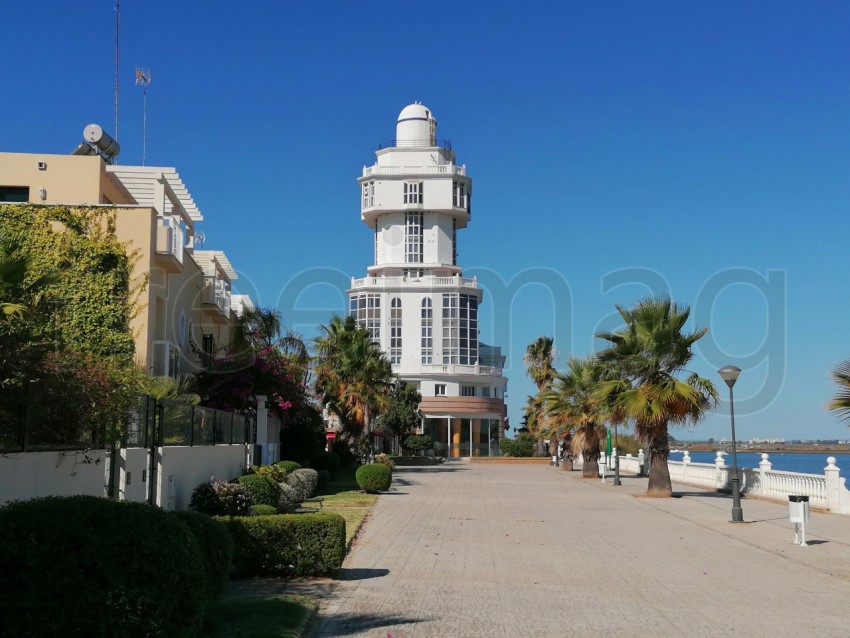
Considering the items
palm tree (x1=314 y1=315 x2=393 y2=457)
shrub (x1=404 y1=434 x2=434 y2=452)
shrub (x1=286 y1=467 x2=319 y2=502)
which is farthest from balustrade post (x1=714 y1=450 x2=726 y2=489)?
shrub (x1=404 y1=434 x2=434 y2=452)

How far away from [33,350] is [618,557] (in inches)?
396

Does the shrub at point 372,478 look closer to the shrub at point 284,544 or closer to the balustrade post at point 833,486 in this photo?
the balustrade post at point 833,486

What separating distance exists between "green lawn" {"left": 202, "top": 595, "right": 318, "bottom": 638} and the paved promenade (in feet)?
1.01

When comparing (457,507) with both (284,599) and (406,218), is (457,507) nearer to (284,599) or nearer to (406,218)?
(284,599)

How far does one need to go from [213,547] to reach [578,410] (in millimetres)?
39390

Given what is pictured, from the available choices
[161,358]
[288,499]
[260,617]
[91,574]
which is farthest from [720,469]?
[91,574]

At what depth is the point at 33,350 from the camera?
35.4 ft

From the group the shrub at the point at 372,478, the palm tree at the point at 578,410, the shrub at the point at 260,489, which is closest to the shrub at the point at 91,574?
the shrub at the point at 260,489

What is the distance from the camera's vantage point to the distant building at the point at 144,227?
25.7 meters

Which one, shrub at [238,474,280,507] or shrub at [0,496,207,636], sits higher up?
shrub at [0,496,207,636]

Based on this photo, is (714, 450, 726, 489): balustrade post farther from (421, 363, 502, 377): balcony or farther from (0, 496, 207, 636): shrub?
(421, 363, 502, 377): balcony

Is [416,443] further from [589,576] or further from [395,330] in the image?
[589,576]

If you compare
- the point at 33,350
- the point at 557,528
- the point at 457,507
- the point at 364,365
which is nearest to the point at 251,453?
the point at 457,507

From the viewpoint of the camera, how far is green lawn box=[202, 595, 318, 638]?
8.81 meters
